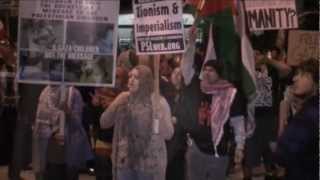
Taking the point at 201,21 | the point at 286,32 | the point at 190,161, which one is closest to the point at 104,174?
the point at 190,161

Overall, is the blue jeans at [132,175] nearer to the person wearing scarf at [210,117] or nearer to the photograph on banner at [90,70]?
the person wearing scarf at [210,117]

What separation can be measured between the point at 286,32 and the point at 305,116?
56 centimetres

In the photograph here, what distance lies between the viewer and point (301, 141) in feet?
14.9

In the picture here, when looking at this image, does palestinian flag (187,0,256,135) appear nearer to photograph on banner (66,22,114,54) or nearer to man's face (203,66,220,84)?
man's face (203,66,220,84)

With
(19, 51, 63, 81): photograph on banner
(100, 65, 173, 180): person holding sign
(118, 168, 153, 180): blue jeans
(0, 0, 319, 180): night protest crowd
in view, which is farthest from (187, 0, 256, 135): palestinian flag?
(19, 51, 63, 81): photograph on banner

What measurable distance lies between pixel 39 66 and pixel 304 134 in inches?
74.0

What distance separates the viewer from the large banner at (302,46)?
4523 millimetres

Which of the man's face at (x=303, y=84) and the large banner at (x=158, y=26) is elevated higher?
the large banner at (x=158, y=26)

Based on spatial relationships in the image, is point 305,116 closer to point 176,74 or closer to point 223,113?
point 223,113

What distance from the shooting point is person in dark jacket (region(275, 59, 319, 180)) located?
4.51 m

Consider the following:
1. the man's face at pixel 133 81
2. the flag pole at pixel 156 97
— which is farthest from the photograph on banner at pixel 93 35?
the flag pole at pixel 156 97

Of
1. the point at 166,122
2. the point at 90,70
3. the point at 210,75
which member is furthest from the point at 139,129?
the point at 210,75

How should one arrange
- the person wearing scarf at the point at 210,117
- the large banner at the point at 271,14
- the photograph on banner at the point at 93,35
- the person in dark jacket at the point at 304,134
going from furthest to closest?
the photograph on banner at the point at 93,35 → the person wearing scarf at the point at 210,117 → the person in dark jacket at the point at 304,134 → the large banner at the point at 271,14

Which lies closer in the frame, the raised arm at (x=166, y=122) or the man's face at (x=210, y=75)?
the man's face at (x=210, y=75)
